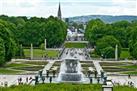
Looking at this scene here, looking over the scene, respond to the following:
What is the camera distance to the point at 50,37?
116938mm

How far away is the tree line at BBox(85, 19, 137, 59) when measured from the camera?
87312mm

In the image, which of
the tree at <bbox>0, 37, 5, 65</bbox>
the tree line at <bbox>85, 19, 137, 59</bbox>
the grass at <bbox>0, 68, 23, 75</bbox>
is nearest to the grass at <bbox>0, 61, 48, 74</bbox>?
the grass at <bbox>0, 68, 23, 75</bbox>

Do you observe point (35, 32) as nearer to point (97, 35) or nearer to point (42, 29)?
point (42, 29)

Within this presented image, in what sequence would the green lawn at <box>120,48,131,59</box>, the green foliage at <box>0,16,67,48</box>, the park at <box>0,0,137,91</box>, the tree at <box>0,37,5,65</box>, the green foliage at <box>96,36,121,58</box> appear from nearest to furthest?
the park at <box>0,0,137,91</box>, the tree at <box>0,37,5,65</box>, the green foliage at <box>96,36,121,58</box>, the green lawn at <box>120,48,131,59</box>, the green foliage at <box>0,16,67,48</box>

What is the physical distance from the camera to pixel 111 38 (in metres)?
92.6

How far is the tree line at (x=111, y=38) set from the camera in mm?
87312

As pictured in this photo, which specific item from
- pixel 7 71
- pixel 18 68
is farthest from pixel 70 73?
pixel 18 68

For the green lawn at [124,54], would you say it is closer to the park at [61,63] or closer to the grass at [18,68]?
the park at [61,63]

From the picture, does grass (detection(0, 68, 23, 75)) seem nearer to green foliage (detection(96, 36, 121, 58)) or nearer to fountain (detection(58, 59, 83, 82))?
fountain (detection(58, 59, 83, 82))

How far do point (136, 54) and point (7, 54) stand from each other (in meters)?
20.1

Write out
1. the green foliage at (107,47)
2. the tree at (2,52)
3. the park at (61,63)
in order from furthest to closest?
the green foliage at (107,47) < the tree at (2,52) < the park at (61,63)

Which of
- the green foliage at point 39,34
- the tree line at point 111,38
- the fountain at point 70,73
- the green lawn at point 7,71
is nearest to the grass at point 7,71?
the green lawn at point 7,71

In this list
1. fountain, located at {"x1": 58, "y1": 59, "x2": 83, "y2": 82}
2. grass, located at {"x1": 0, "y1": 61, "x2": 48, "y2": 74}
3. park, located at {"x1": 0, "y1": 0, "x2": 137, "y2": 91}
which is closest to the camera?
park, located at {"x1": 0, "y1": 0, "x2": 137, "y2": 91}

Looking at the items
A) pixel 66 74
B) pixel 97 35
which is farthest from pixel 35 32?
pixel 66 74
